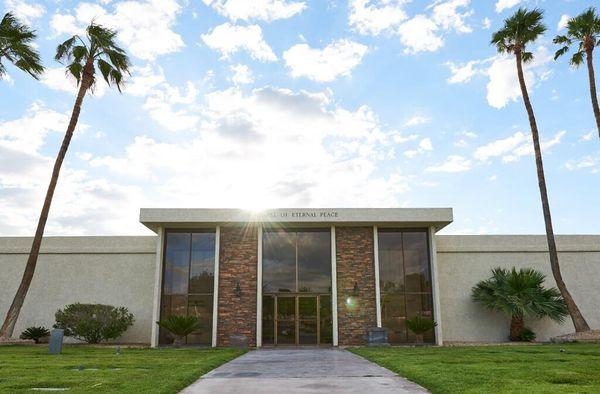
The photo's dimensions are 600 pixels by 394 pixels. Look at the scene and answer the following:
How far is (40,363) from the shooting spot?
12258 millimetres

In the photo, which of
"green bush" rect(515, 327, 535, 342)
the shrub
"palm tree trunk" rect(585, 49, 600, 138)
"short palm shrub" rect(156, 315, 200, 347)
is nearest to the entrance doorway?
"short palm shrub" rect(156, 315, 200, 347)

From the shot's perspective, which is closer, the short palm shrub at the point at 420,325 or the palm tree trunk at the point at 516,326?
the short palm shrub at the point at 420,325

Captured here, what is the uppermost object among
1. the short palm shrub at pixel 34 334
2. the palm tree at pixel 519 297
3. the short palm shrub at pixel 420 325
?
the palm tree at pixel 519 297

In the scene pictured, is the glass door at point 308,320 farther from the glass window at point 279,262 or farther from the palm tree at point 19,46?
the palm tree at point 19,46

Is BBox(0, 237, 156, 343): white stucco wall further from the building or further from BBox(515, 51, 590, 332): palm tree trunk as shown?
BBox(515, 51, 590, 332): palm tree trunk

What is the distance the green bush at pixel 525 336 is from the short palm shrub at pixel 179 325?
44.6 feet

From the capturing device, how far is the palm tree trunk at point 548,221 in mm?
20344

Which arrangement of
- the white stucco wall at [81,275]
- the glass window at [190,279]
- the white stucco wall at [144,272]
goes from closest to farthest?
the glass window at [190,279], the white stucco wall at [144,272], the white stucco wall at [81,275]

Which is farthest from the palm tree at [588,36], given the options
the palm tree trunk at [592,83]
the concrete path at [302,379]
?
the concrete path at [302,379]

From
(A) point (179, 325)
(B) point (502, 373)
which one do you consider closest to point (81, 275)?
(A) point (179, 325)

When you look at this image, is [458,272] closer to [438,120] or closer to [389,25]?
[438,120]

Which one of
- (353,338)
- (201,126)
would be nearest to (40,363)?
(201,126)

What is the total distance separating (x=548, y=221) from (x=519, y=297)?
3413 millimetres

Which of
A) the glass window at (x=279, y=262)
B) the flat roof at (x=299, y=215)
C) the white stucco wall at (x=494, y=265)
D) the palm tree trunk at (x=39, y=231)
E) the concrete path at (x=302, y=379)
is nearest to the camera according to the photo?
the concrete path at (x=302, y=379)
